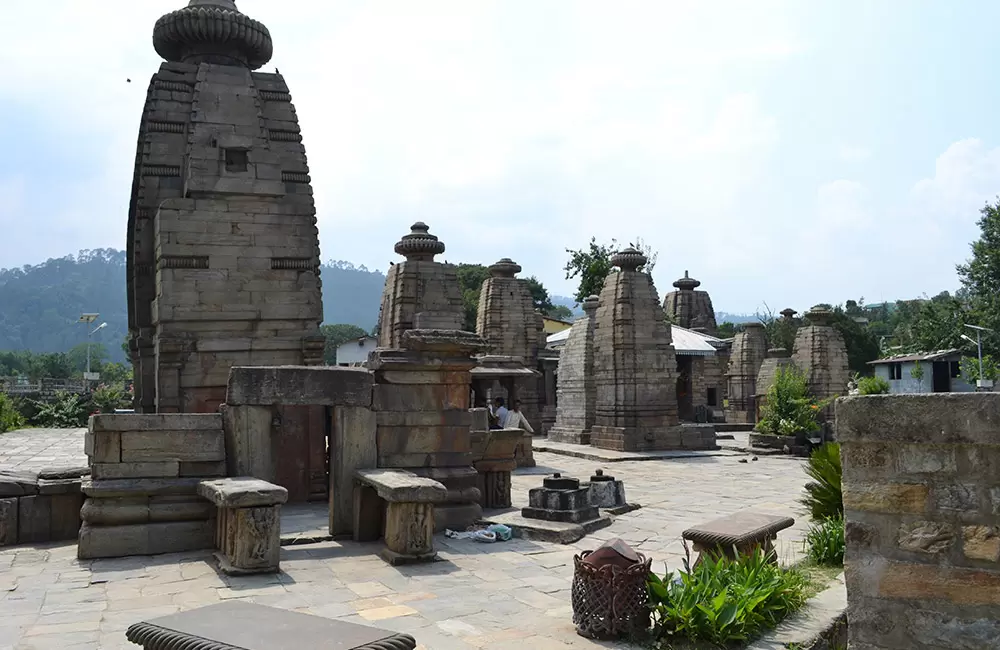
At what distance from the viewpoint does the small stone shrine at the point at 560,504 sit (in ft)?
30.5

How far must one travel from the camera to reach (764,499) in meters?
12.2

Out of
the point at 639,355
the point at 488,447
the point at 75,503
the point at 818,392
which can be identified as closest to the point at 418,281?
the point at 639,355

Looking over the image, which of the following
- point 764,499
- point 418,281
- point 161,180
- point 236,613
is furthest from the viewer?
point 418,281

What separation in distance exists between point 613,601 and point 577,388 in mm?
17598

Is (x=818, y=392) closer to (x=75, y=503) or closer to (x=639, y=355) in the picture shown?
(x=639, y=355)

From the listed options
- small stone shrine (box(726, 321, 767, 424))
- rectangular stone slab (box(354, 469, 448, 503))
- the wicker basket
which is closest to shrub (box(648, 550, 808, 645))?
the wicker basket

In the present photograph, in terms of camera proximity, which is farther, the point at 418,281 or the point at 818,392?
the point at 818,392

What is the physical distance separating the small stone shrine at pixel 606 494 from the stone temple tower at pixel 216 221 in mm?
4921

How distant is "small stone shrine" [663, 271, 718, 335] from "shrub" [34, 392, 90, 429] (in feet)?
77.1

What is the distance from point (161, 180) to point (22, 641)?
922 centimetres

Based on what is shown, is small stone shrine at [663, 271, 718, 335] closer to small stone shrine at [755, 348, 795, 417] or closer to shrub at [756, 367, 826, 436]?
small stone shrine at [755, 348, 795, 417]

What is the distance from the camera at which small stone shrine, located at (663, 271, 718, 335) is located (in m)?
37.0

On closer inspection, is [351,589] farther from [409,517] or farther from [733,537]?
[733,537]

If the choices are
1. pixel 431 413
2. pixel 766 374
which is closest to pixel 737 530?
pixel 431 413
